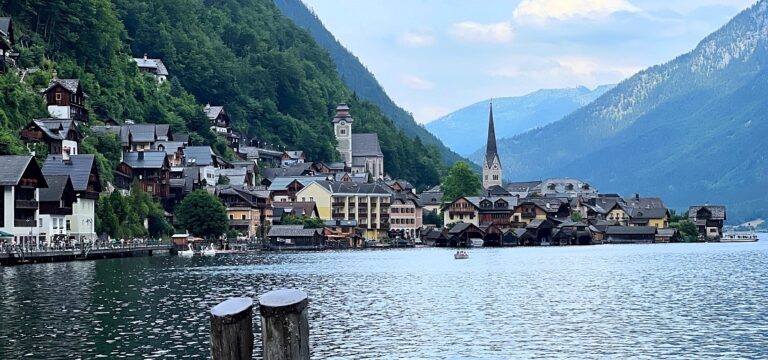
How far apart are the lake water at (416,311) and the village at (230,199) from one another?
54.6 feet

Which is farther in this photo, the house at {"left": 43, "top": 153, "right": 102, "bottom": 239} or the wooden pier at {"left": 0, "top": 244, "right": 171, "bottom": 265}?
the house at {"left": 43, "top": 153, "right": 102, "bottom": 239}

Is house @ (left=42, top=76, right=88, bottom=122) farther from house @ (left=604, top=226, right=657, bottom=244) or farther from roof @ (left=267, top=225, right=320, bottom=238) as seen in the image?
house @ (left=604, top=226, right=657, bottom=244)

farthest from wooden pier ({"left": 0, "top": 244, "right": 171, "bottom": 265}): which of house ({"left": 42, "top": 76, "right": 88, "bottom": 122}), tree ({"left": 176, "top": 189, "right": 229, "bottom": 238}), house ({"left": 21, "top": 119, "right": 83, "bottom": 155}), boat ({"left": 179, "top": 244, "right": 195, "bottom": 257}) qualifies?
house ({"left": 42, "top": 76, "right": 88, "bottom": 122})

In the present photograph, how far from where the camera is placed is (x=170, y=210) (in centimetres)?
13862

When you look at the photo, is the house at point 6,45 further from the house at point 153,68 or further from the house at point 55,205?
the house at point 153,68

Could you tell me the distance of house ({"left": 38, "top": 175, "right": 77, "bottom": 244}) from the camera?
331ft

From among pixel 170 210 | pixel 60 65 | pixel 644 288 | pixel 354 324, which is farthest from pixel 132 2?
pixel 354 324

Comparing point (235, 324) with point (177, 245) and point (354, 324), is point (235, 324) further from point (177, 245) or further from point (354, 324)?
point (177, 245)

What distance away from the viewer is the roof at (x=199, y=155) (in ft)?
503

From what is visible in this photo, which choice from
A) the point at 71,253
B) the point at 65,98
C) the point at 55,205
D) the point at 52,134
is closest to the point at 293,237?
the point at 65,98

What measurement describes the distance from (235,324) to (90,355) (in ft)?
60.2

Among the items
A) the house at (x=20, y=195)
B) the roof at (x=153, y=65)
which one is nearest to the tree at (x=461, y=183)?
the roof at (x=153, y=65)

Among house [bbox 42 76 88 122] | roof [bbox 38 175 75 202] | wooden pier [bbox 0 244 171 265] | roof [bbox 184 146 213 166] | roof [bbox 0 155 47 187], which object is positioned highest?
house [bbox 42 76 88 122]

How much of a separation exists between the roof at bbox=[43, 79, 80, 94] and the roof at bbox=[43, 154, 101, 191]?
2027cm
